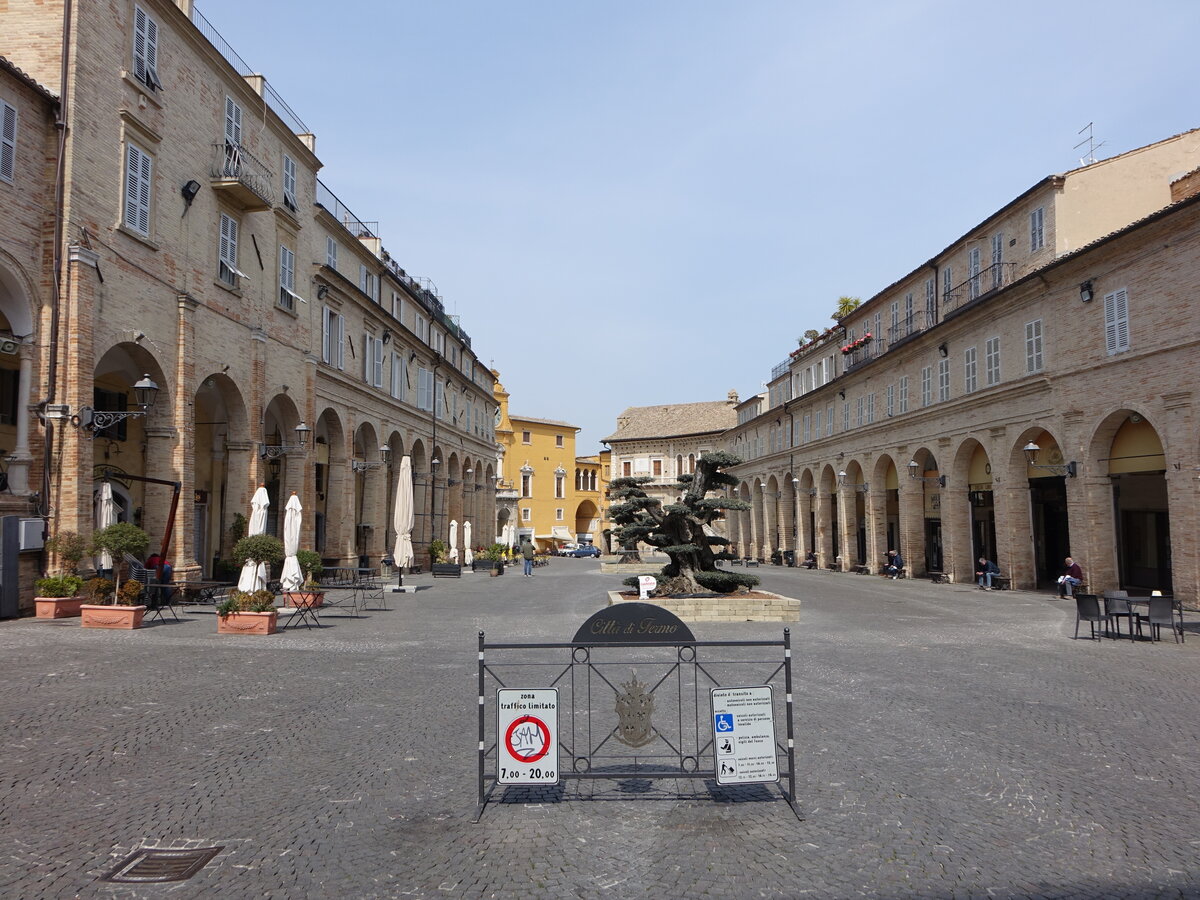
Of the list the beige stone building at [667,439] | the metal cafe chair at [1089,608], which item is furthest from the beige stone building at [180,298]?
the beige stone building at [667,439]

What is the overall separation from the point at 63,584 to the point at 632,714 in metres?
13.8

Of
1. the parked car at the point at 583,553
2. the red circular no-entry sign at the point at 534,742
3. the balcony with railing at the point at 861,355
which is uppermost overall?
the balcony with railing at the point at 861,355

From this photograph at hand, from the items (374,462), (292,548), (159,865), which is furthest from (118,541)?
(374,462)

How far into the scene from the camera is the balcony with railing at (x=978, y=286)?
92.8 ft

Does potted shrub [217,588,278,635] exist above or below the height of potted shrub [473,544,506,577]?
above

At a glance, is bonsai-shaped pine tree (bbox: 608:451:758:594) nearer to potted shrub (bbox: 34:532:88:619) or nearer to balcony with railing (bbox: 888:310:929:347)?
potted shrub (bbox: 34:532:88:619)

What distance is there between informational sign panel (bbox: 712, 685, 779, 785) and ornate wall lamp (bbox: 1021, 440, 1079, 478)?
21746 millimetres

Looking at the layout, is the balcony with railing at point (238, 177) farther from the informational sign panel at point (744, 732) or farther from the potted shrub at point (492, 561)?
the informational sign panel at point (744, 732)

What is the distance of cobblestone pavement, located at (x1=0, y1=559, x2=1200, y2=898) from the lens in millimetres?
4777

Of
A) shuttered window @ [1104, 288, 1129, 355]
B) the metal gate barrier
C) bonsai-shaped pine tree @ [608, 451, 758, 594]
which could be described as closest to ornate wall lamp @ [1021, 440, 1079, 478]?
shuttered window @ [1104, 288, 1129, 355]

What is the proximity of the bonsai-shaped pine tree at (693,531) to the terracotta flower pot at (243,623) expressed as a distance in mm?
9808

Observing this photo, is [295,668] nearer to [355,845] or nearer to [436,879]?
[355,845]

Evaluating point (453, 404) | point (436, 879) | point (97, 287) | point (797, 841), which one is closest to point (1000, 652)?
point (797, 841)

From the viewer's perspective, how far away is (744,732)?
230 inches
